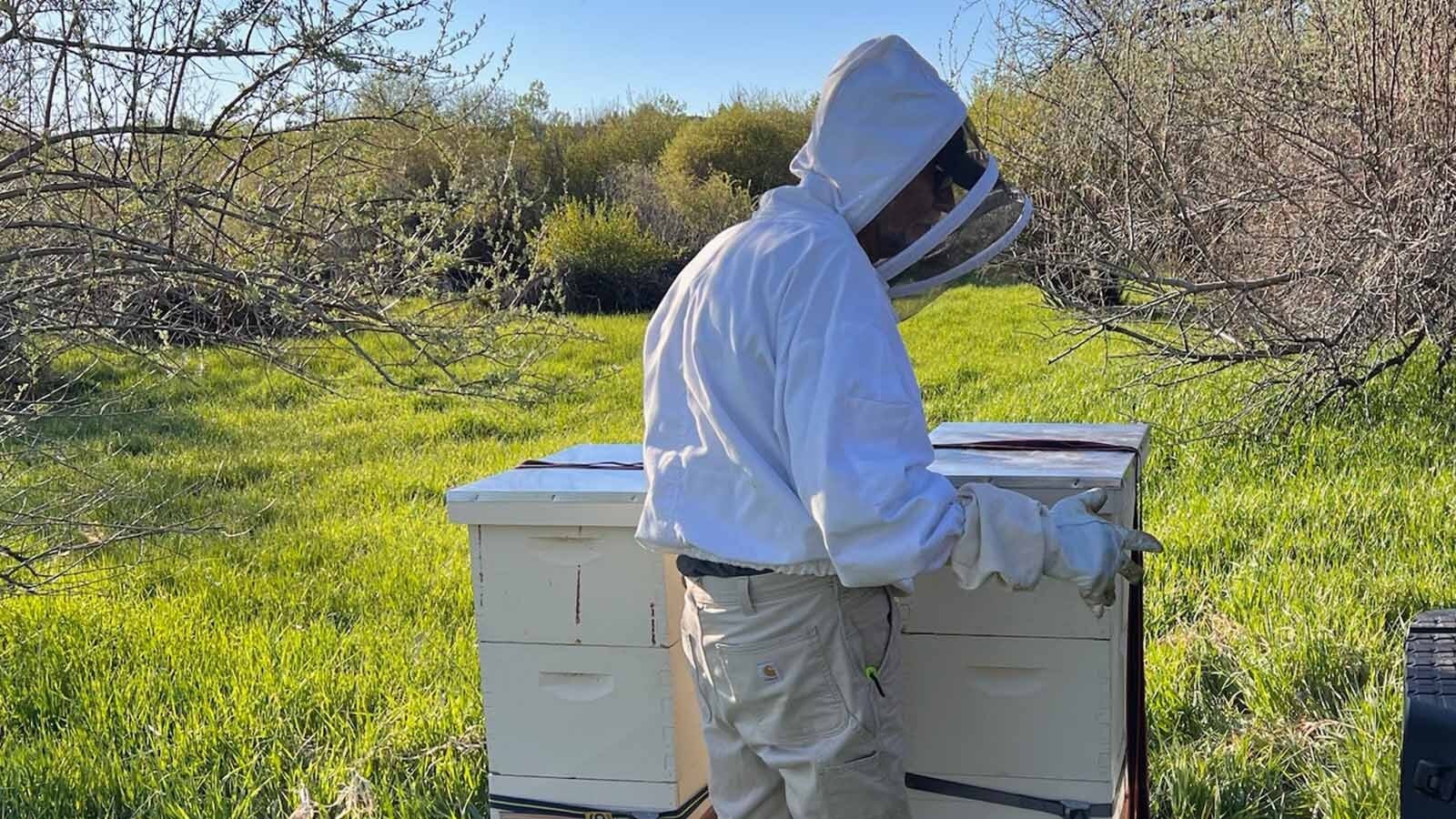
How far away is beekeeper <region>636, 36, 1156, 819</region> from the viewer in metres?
1.87

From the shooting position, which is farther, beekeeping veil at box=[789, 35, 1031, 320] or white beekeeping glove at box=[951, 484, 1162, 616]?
beekeeping veil at box=[789, 35, 1031, 320]

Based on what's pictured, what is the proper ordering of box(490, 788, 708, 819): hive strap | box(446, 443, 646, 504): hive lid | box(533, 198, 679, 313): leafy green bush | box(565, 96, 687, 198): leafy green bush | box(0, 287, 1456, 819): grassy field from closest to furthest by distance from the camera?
box(446, 443, 646, 504): hive lid < box(490, 788, 708, 819): hive strap < box(0, 287, 1456, 819): grassy field < box(533, 198, 679, 313): leafy green bush < box(565, 96, 687, 198): leafy green bush

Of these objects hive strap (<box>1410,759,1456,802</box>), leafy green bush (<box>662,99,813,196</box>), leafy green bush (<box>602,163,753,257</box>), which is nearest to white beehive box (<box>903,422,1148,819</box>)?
hive strap (<box>1410,759,1456,802</box>)

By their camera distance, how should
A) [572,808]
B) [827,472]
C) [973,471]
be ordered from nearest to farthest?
[827,472], [973,471], [572,808]

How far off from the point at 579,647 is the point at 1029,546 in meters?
0.99

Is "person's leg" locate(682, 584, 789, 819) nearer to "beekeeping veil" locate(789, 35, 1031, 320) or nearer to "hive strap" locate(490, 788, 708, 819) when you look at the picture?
"hive strap" locate(490, 788, 708, 819)

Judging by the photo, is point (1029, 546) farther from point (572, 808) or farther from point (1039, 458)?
point (572, 808)

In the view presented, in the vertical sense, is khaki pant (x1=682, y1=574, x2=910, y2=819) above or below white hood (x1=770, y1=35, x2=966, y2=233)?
below

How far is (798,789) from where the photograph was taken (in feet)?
6.97

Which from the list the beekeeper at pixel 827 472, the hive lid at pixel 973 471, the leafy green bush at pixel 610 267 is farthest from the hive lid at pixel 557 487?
the leafy green bush at pixel 610 267

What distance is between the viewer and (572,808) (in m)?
2.61

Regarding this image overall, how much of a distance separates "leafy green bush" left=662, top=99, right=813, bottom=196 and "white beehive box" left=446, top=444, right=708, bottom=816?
73.3ft

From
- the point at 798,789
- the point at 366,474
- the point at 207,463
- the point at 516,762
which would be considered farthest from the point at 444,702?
the point at 207,463

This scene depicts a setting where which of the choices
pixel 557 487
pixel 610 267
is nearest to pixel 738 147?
pixel 610 267
